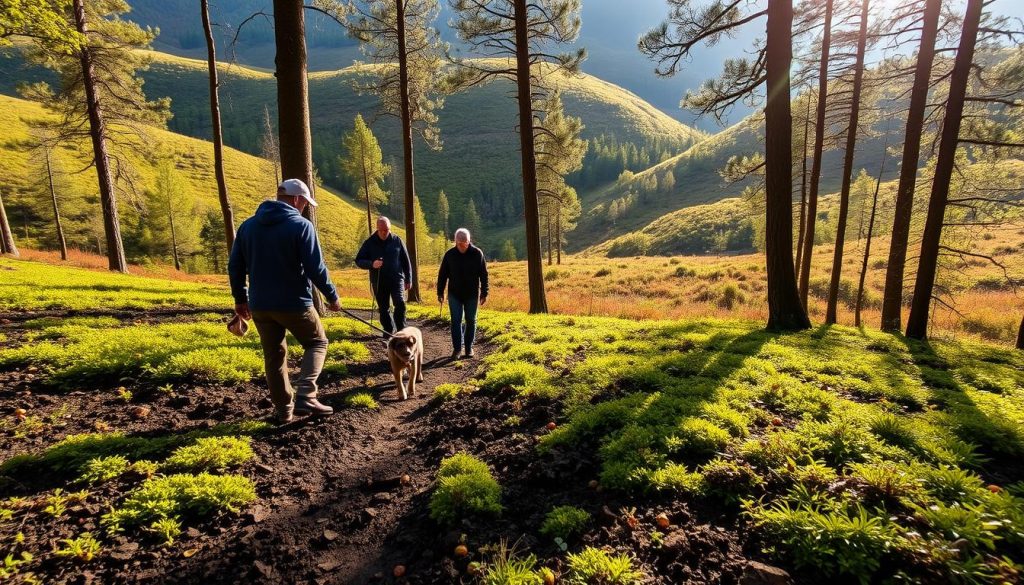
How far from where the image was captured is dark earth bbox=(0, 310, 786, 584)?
2881 mm

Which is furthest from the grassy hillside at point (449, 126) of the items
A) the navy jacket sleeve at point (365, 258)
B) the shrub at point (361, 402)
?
the shrub at point (361, 402)

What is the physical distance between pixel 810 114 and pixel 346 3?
17.3 metres

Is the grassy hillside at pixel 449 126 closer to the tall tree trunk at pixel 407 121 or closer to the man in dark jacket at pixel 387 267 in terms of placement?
the tall tree trunk at pixel 407 121

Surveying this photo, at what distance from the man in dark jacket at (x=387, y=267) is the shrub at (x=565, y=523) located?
5.63 metres

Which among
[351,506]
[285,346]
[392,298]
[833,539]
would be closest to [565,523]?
[833,539]

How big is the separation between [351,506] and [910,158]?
15382mm

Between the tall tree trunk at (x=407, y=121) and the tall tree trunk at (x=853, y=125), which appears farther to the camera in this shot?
the tall tree trunk at (x=407, y=121)

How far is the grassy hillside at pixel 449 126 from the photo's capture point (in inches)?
5266

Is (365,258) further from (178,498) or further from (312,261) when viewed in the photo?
(178,498)

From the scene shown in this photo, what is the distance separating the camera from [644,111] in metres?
195

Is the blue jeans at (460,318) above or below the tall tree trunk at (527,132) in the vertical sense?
below

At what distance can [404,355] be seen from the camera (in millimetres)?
6141

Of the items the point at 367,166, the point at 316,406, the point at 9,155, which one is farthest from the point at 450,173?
the point at 316,406

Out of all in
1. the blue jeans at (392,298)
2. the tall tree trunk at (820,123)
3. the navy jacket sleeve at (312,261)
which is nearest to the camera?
the navy jacket sleeve at (312,261)
